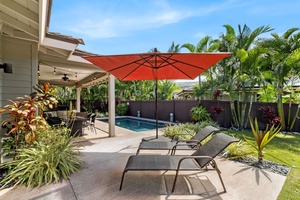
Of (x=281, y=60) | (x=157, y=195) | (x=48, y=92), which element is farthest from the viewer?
(x=281, y=60)

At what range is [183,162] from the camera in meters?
3.42

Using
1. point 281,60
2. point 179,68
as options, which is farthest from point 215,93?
point 179,68

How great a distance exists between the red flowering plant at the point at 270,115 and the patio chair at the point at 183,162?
624 centimetres

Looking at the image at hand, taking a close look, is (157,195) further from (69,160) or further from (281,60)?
(281,60)

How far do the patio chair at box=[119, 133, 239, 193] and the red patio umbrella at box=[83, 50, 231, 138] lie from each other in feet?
6.06

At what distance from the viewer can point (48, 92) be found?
15.3ft

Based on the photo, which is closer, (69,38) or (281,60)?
(69,38)

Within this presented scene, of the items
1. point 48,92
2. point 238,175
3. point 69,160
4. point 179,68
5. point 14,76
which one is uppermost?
point 179,68

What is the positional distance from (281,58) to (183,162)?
27.4 ft

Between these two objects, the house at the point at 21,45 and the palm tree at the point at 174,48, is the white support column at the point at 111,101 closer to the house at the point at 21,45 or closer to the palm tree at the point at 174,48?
the house at the point at 21,45

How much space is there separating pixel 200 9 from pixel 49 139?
902 centimetres

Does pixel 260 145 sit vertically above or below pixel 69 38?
below

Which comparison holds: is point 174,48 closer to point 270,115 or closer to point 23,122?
point 270,115

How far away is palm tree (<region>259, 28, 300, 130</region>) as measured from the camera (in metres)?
8.14
